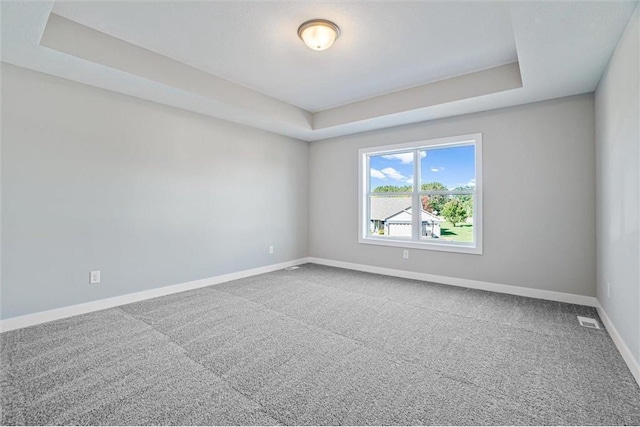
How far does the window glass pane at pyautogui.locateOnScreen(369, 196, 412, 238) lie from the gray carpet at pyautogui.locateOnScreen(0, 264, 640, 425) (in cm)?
167

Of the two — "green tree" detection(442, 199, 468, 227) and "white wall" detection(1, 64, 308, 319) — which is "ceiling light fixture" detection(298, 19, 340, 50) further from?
"green tree" detection(442, 199, 468, 227)

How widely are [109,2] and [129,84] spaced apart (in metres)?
0.93

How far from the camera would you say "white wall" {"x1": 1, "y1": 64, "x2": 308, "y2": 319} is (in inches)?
106

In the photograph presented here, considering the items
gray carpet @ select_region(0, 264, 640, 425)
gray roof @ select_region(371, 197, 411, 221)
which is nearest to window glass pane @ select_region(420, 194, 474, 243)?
gray roof @ select_region(371, 197, 411, 221)

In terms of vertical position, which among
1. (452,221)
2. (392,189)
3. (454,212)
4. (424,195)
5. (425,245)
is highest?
(392,189)

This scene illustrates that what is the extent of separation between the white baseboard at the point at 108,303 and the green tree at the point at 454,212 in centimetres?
304

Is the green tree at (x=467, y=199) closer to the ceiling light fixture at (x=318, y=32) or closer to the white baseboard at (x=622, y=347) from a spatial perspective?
the white baseboard at (x=622, y=347)

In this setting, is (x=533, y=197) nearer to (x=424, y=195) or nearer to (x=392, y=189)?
(x=424, y=195)

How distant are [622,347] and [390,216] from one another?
312cm

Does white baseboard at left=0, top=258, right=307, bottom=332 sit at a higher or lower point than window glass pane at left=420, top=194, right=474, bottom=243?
lower

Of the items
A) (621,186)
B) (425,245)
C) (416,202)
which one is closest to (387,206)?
(416,202)

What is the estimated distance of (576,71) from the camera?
276 centimetres

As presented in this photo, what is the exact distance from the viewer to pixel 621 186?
7.44 ft

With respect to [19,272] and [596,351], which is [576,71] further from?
[19,272]
